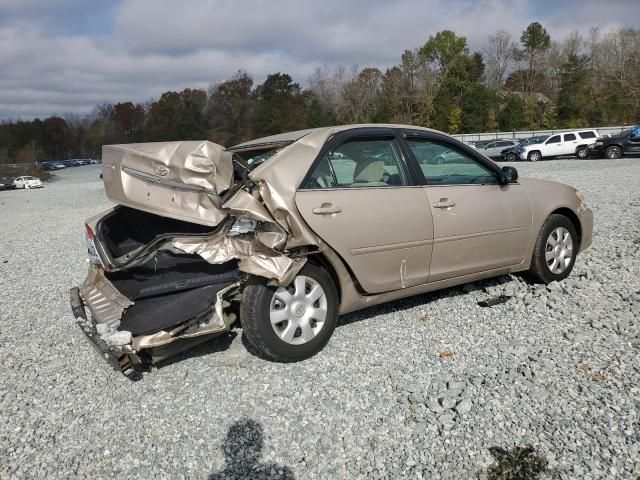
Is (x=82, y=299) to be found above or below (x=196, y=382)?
above

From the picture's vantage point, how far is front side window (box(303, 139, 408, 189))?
3.79 meters

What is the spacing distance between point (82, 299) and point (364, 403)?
2373 millimetres

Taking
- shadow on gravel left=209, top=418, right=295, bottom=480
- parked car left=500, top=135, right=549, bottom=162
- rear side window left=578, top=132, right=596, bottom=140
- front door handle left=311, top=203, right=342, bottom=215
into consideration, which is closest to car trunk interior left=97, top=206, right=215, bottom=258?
front door handle left=311, top=203, right=342, bottom=215

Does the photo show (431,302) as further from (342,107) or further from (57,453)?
(342,107)

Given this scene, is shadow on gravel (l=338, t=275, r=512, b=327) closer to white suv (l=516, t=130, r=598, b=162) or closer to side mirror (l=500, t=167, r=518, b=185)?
side mirror (l=500, t=167, r=518, b=185)

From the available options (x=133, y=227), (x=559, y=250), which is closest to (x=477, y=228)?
(x=559, y=250)

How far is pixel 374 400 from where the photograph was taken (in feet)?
10.6

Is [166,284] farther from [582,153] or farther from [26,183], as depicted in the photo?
[26,183]

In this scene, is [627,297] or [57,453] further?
[627,297]

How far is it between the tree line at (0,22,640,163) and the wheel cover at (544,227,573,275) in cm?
4887

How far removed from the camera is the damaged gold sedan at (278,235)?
3434 mm

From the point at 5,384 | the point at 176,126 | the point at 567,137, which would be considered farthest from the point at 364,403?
the point at 176,126

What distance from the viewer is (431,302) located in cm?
484

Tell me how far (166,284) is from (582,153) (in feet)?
96.3
